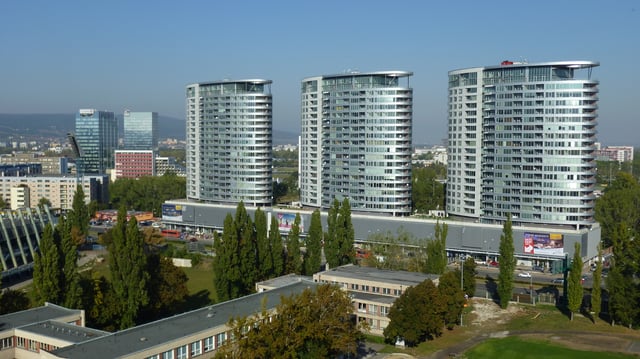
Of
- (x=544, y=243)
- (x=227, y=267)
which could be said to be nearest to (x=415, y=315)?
(x=227, y=267)

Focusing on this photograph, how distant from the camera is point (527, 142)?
69312 millimetres

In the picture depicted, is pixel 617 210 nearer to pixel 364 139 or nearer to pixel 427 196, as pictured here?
pixel 427 196

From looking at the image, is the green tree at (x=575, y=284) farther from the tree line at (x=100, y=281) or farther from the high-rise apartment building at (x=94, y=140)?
the high-rise apartment building at (x=94, y=140)

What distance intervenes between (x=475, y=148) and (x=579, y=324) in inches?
1139

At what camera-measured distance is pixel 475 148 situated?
73.9 m

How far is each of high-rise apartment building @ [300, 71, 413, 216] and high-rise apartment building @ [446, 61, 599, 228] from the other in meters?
6.69

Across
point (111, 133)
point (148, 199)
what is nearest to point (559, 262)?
point (148, 199)

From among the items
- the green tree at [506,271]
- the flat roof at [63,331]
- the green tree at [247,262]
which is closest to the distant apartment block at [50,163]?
the green tree at [247,262]

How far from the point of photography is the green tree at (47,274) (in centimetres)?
4097

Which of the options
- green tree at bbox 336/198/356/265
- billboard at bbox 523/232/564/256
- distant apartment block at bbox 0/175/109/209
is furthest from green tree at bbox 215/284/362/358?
distant apartment block at bbox 0/175/109/209

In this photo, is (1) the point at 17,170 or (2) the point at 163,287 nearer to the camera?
(2) the point at 163,287

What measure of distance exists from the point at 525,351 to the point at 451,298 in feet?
20.1

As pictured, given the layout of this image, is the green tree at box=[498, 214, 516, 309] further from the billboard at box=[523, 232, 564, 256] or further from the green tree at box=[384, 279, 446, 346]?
the billboard at box=[523, 232, 564, 256]

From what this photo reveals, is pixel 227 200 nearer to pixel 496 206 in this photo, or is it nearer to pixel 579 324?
pixel 496 206
